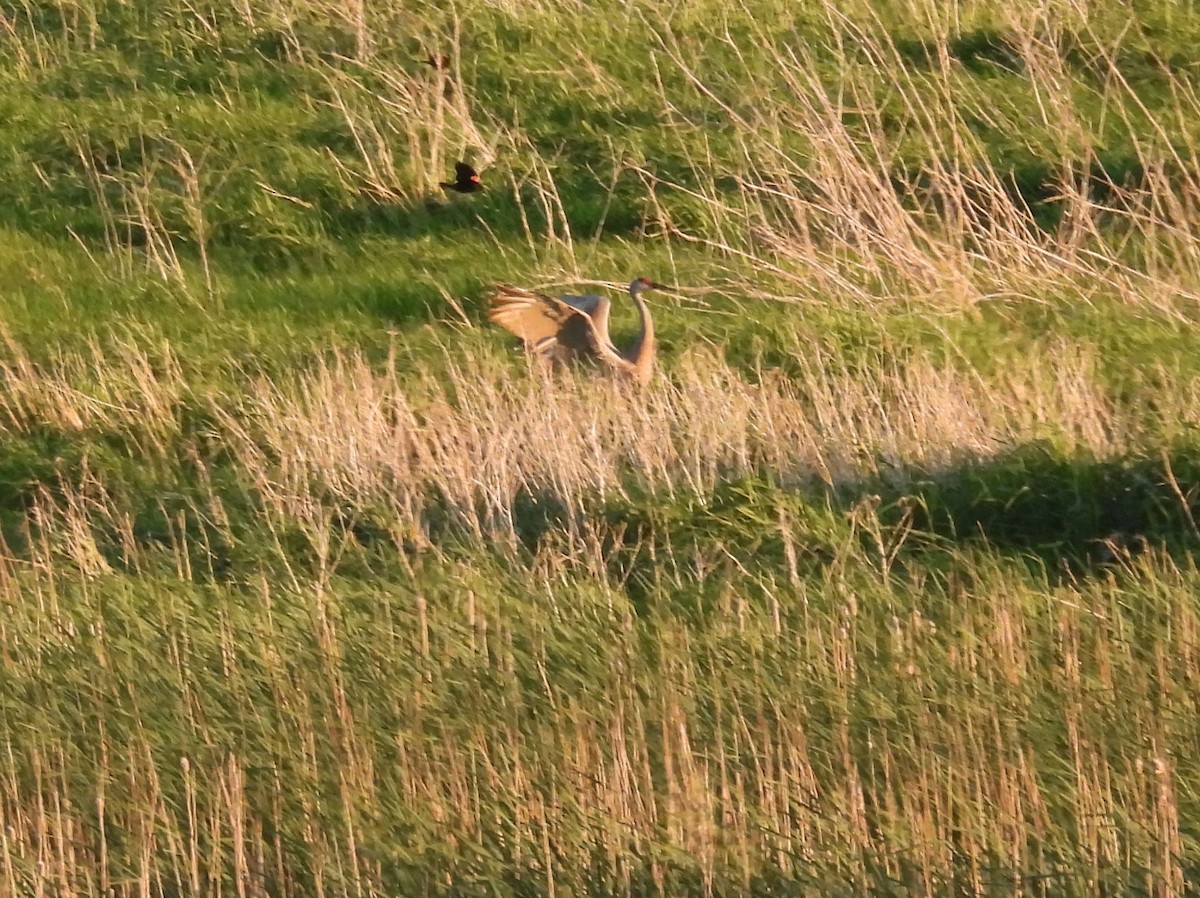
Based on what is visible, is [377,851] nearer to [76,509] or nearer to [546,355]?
[76,509]

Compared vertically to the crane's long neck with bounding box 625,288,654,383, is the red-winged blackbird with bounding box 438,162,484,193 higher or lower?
higher

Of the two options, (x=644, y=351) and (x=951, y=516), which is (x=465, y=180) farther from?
(x=951, y=516)

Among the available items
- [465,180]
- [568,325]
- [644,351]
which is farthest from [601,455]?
[465,180]

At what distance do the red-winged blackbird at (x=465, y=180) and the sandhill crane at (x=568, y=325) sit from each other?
55.5 inches

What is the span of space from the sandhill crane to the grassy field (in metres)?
0.17

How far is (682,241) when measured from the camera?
31.3ft

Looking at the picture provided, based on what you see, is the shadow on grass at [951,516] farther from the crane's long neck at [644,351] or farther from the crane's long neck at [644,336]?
the crane's long neck at [644,336]

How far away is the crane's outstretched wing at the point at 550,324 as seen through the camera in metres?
8.16

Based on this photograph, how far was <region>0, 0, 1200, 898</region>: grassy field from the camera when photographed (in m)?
4.64

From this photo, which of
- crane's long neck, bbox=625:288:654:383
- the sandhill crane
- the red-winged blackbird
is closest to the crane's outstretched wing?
the sandhill crane

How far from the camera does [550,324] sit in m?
8.27

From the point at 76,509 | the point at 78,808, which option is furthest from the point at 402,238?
the point at 78,808

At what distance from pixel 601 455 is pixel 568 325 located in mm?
1418

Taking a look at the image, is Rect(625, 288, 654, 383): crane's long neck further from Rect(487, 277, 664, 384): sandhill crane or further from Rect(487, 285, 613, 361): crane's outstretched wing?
Rect(487, 285, 613, 361): crane's outstretched wing
